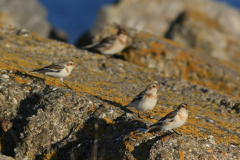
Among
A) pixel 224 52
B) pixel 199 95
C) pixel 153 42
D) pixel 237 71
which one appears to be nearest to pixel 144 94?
pixel 199 95

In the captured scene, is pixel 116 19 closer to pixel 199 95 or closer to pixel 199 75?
pixel 199 75

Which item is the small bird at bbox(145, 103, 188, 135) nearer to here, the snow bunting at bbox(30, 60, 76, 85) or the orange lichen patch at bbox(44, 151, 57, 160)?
the orange lichen patch at bbox(44, 151, 57, 160)

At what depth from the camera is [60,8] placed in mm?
80688

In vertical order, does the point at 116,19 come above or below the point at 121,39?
below

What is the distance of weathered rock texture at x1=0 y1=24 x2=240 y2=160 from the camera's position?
21.9ft

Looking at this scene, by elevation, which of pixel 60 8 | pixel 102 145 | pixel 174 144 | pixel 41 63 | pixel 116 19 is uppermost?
pixel 174 144

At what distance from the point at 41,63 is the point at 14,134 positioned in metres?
5.35

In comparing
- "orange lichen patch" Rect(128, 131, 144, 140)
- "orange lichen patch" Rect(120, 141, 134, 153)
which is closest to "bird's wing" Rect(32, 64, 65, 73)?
"orange lichen patch" Rect(128, 131, 144, 140)

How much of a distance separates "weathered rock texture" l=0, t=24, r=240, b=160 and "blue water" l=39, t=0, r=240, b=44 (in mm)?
48486

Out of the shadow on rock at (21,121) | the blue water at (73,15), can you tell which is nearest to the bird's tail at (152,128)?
the shadow on rock at (21,121)

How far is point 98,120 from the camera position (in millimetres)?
7855

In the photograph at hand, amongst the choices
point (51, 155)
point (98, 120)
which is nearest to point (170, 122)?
point (98, 120)

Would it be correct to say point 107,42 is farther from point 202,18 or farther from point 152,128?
point 202,18

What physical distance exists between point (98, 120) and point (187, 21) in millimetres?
22153
